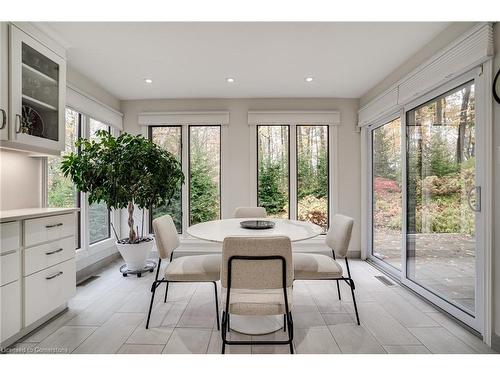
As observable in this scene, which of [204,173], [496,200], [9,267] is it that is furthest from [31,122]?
[496,200]

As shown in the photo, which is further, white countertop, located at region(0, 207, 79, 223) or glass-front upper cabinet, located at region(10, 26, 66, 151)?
glass-front upper cabinet, located at region(10, 26, 66, 151)

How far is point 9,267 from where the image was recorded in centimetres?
Result: 185

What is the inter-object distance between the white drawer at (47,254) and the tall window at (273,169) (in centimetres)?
257

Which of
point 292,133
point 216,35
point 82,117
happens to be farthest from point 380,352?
point 82,117

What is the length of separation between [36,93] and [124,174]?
109 centimetres

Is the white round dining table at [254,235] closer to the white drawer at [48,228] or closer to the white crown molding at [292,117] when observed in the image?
the white drawer at [48,228]

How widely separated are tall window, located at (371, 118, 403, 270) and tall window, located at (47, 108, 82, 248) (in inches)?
145

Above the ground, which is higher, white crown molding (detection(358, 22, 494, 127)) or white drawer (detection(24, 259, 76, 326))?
white crown molding (detection(358, 22, 494, 127))

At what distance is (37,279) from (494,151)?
337 centimetres

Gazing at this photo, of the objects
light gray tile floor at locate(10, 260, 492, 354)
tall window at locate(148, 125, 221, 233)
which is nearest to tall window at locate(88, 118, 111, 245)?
tall window at locate(148, 125, 221, 233)

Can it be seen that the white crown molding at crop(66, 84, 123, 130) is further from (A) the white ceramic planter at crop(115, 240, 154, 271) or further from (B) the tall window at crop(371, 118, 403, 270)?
(B) the tall window at crop(371, 118, 403, 270)

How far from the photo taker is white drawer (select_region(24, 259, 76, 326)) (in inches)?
79.3

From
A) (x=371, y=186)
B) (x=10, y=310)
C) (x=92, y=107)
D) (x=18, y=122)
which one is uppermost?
(x=92, y=107)

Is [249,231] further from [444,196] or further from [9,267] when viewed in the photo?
[444,196]
